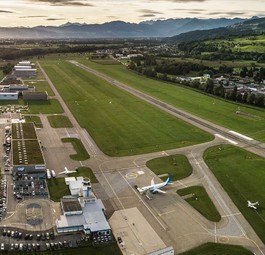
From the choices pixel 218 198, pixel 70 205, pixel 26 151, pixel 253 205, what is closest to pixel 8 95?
pixel 26 151

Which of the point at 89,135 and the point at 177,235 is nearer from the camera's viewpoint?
the point at 177,235

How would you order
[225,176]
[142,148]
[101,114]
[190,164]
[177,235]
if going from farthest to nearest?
[101,114] < [142,148] < [190,164] < [225,176] < [177,235]

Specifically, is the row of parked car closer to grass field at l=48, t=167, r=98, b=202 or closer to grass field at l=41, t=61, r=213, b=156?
grass field at l=48, t=167, r=98, b=202

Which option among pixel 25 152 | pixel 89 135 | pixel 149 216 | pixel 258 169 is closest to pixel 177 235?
pixel 149 216

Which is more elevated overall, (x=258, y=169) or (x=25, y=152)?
(x=25, y=152)

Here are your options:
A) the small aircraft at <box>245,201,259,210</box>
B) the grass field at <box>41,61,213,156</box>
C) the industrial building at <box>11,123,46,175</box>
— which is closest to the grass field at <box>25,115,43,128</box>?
the industrial building at <box>11,123,46,175</box>

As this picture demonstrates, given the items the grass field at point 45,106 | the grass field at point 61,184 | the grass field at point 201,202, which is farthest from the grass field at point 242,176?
the grass field at point 45,106

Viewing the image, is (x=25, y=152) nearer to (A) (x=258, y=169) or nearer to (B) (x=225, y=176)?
(B) (x=225, y=176)
